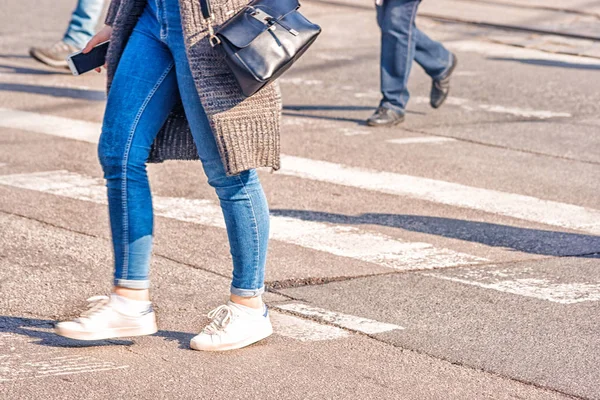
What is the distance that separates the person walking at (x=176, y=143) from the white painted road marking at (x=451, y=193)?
2460 mm

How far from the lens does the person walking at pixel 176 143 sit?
3618mm

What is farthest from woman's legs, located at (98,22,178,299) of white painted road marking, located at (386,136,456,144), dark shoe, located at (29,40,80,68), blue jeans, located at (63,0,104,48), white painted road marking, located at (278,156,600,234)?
blue jeans, located at (63,0,104,48)

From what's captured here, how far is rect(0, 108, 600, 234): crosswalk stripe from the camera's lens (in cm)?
601

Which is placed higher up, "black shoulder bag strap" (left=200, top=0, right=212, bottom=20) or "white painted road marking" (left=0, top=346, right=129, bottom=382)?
"black shoulder bag strap" (left=200, top=0, right=212, bottom=20)

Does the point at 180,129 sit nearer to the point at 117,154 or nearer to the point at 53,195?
the point at 117,154

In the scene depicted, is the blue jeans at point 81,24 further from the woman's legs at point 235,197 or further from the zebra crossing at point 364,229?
the woman's legs at point 235,197

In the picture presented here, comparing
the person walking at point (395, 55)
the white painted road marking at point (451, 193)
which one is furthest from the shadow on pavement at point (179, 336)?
the person walking at point (395, 55)

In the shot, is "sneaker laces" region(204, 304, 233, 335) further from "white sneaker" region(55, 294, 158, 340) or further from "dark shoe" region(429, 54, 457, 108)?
"dark shoe" region(429, 54, 457, 108)

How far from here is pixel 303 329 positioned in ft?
13.7

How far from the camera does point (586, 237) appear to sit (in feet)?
18.4

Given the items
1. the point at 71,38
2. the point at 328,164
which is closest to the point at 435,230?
the point at 328,164

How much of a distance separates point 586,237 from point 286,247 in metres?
1.46

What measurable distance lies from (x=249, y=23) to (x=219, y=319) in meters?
1.01

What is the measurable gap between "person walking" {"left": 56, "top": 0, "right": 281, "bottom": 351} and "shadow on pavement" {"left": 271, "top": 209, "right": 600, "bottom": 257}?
1893mm
